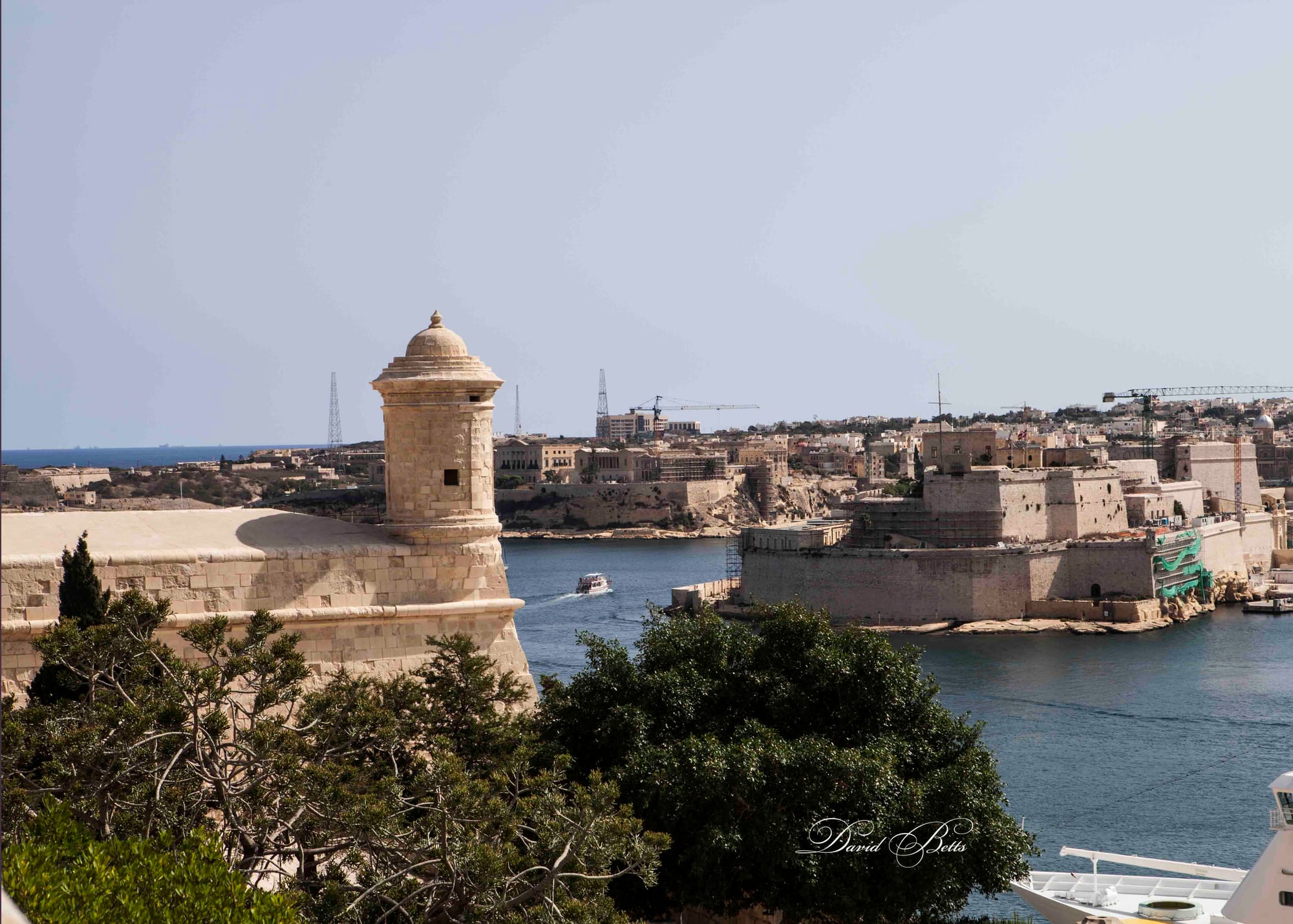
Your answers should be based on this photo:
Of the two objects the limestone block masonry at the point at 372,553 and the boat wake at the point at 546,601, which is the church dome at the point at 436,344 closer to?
the limestone block masonry at the point at 372,553

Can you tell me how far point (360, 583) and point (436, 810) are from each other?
1947mm

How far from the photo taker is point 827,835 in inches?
301

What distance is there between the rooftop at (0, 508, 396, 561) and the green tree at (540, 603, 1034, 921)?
150cm

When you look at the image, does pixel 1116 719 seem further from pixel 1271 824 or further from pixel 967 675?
pixel 1271 824

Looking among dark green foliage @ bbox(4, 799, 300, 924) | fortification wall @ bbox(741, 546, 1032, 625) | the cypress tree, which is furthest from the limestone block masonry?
fortification wall @ bbox(741, 546, 1032, 625)

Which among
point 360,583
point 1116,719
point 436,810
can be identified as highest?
point 360,583

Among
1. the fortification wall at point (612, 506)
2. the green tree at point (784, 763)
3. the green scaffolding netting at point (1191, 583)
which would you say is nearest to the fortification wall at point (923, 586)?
the green scaffolding netting at point (1191, 583)

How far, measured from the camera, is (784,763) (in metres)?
7.55

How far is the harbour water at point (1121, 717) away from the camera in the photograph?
15.0 meters

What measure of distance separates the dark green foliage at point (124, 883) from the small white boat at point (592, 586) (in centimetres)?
3287

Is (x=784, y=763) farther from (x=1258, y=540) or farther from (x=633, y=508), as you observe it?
(x=633, y=508)

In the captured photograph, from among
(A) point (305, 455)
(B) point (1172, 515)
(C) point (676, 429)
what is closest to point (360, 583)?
(B) point (1172, 515)

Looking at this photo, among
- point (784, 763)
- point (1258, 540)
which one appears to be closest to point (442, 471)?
point (784, 763)

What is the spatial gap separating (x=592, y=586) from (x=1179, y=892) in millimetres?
28394
